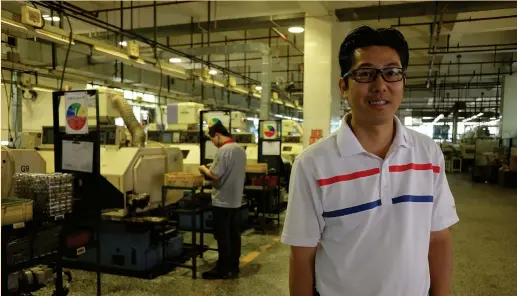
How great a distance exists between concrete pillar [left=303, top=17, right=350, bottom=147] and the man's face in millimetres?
5727

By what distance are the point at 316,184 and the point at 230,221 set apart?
10.3 feet

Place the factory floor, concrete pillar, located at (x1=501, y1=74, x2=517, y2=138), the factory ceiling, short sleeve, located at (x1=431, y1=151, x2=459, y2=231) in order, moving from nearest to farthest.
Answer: short sleeve, located at (x1=431, y1=151, x2=459, y2=231)
the factory floor
the factory ceiling
concrete pillar, located at (x1=501, y1=74, x2=517, y2=138)

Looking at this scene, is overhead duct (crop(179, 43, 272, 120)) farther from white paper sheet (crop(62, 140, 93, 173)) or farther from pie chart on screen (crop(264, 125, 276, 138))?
A: white paper sheet (crop(62, 140, 93, 173))

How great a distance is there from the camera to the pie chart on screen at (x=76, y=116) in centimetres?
319

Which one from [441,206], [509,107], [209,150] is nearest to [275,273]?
[209,150]

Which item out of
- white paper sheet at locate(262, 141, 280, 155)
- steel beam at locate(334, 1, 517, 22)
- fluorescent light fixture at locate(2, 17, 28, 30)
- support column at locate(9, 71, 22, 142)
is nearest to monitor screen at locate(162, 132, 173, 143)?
white paper sheet at locate(262, 141, 280, 155)

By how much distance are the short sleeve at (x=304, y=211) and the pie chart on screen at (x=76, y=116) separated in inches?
100

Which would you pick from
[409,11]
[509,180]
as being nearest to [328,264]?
[409,11]

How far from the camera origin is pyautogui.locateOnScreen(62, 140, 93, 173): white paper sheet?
3.18 meters

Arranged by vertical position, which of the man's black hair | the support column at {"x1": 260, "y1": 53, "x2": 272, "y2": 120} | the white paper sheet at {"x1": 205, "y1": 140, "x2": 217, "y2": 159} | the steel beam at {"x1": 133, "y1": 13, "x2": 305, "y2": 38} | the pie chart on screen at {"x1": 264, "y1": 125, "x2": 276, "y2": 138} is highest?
the steel beam at {"x1": 133, "y1": 13, "x2": 305, "y2": 38}

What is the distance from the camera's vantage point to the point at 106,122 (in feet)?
14.8

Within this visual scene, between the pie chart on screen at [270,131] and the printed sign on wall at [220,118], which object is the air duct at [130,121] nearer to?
the printed sign on wall at [220,118]

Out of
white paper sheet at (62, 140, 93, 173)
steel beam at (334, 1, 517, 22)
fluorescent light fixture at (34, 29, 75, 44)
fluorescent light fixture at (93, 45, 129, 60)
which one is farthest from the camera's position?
steel beam at (334, 1, 517, 22)

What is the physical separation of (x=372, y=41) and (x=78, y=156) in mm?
2802
